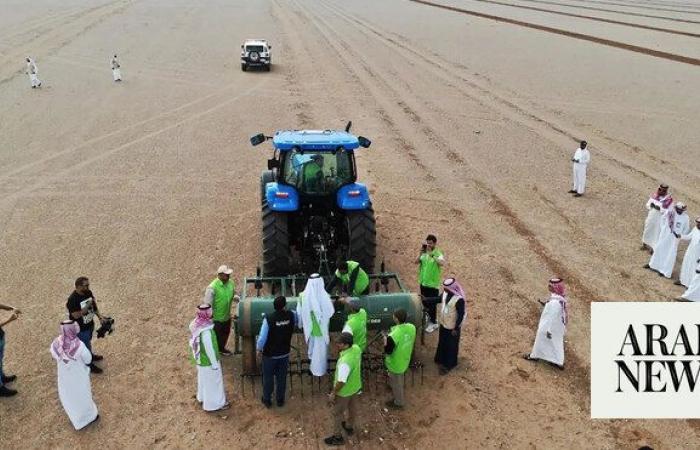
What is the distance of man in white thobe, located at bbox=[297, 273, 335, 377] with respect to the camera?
7277 mm

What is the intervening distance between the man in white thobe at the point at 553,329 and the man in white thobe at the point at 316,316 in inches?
112

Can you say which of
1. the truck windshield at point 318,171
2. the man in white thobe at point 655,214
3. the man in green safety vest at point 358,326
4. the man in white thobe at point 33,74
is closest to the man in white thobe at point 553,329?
the man in green safety vest at point 358,326

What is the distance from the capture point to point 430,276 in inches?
354

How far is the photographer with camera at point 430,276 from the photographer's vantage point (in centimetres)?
887

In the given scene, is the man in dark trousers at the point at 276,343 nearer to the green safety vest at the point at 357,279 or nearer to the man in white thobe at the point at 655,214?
the green safety vest at the point at 357,279

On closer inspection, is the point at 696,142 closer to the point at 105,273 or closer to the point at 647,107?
the point at 647,107

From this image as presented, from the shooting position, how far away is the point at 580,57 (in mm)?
33938

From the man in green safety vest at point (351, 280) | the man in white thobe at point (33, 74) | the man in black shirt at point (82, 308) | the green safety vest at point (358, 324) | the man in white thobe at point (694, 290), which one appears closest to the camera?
the green safety vest at point (358, 324)

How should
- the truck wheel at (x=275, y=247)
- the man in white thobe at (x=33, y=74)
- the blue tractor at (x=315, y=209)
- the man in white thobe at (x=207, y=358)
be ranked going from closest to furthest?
the man in white thobe at (x=207, y=358), the truck wheel at (x=275, y=247), the blue tractor at (x=315, y=209), the man in white thobe at (x=33, y=74)

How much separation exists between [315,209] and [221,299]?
8.13 ft

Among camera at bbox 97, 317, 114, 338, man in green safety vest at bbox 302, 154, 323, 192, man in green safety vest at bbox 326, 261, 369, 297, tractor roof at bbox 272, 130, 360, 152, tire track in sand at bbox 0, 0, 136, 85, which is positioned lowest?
camera at bbox 97, 317, 114, 338

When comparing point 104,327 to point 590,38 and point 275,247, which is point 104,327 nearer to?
point 275,247

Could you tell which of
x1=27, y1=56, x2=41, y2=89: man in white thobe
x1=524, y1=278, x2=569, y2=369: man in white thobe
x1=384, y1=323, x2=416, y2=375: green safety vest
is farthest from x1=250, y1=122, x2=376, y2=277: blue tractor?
x1=27, y1=56, x2=41, y2=89: man in white thobe

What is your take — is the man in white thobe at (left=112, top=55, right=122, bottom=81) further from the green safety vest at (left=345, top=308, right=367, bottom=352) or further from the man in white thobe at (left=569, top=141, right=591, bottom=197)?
the green safety vest at (left=345, top=308, right=367, bottom=352)
